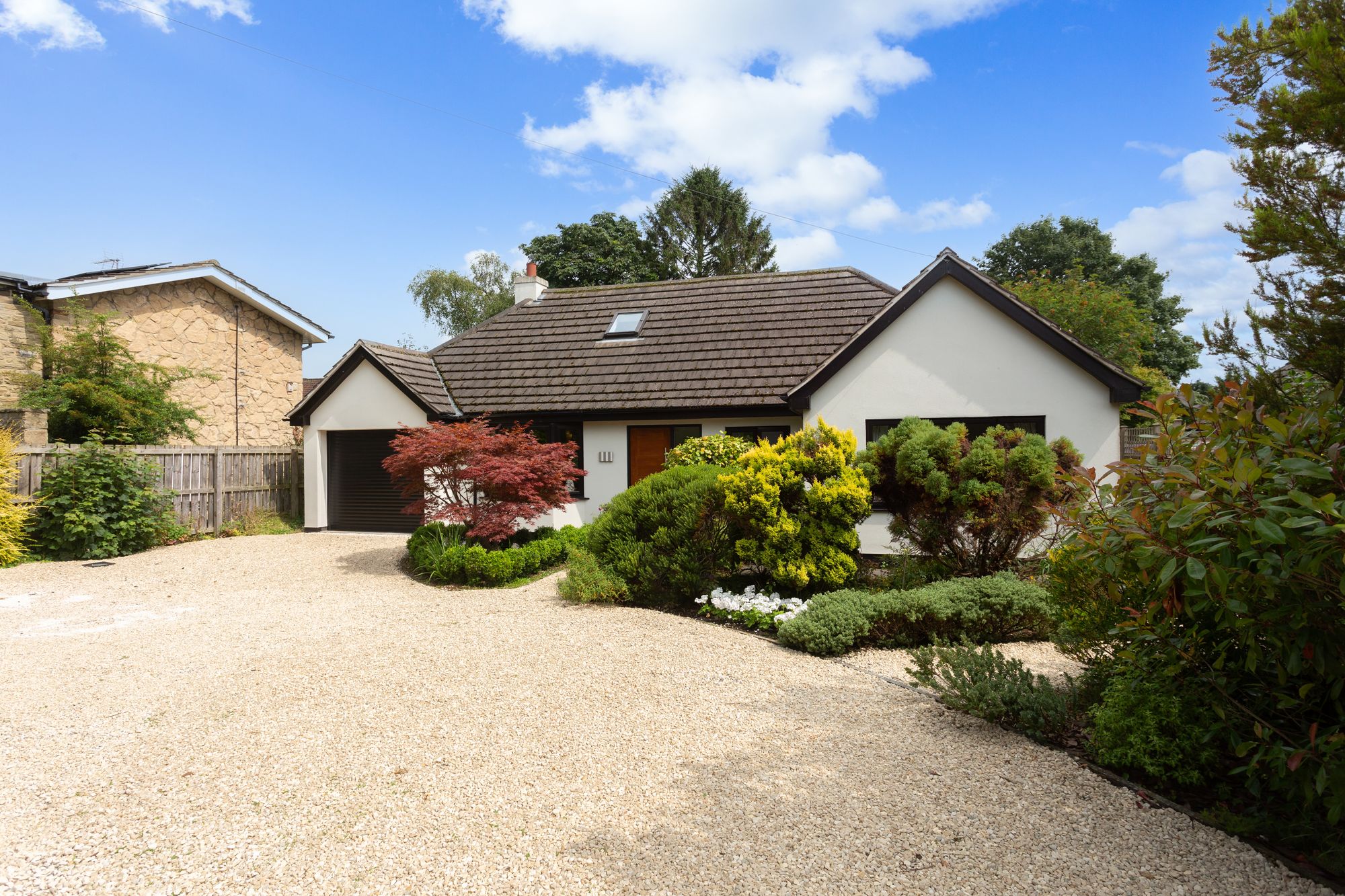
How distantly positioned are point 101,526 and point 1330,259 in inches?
670

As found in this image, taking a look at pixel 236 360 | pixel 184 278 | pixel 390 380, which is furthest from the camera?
pixel 236 360

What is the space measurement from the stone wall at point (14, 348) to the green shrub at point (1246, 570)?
2066 centimetres

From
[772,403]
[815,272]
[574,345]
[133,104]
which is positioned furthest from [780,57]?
[133,104]

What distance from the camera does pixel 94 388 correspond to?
1524 centimetres

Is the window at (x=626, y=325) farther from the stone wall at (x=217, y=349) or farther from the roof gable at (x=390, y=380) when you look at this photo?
the stone wall at (x=217, y=349)

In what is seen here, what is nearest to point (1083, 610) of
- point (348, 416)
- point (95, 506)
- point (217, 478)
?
point (348, 416)

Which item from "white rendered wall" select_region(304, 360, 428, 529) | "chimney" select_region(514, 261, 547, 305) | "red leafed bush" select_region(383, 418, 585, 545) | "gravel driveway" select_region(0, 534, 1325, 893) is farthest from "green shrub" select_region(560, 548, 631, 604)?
"chimney" select_region(514, 261, 547, 305)

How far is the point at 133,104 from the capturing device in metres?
11.2

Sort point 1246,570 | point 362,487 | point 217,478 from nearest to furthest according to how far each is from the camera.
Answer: point 1246,570, point 217,478, point 362,487

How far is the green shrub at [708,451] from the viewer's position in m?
12.9

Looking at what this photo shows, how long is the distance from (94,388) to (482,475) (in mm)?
10678

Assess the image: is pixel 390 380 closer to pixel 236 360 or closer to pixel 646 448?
pixel 646 448

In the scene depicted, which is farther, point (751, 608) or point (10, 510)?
point (10, 510)

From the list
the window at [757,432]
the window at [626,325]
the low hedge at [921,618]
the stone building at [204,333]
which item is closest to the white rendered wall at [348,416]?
the stone building at [204,333]
